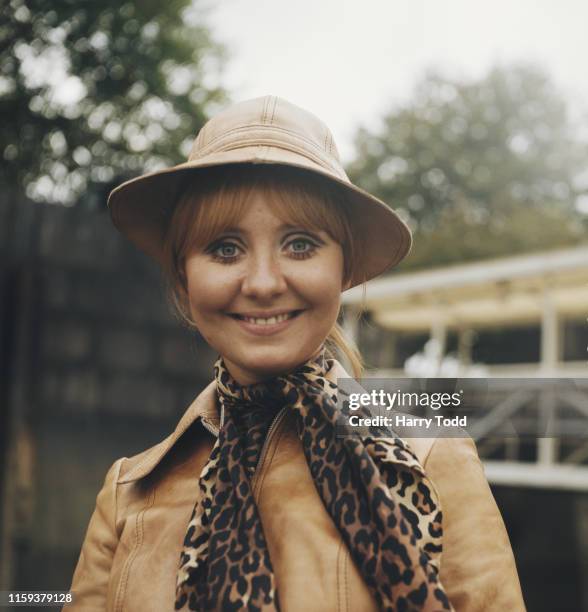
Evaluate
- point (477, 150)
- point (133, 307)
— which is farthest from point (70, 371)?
point (477, 150)

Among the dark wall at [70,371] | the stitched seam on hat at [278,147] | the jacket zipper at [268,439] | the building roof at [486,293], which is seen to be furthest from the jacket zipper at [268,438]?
the building roof at [486,293]

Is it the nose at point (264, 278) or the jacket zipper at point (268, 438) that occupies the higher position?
the nose at point (264, 278)

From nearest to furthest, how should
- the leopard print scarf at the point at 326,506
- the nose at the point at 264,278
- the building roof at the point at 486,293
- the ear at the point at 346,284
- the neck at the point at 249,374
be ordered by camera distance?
the leopard print scarf at the point at 326,506 < the nose at the point at 264,278 < the neck at the point at 249,374 < the ear at the point at 346,284 < the building roof at the point at 486,293

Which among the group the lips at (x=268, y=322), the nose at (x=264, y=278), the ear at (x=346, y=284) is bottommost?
the lips at (x=268, y=322)

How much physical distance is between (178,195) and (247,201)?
23 cm

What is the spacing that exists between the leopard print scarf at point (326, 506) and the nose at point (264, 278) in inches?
7.1

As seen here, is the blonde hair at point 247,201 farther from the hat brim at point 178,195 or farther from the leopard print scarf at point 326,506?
the leopard print scarf at point 326,506

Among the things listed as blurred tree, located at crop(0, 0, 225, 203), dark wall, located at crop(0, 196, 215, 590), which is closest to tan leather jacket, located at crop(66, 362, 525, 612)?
dark wall, located at crop(0, 196, 215, 590)

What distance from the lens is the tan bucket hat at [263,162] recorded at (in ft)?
4.75

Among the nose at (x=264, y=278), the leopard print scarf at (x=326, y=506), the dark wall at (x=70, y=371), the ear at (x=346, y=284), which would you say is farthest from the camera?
the dark wall at (x=70, y=371)

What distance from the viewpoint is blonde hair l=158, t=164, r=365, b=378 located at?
57.3 inches

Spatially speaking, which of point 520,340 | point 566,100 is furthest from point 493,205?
point 520,340

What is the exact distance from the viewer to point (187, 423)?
1648 mm

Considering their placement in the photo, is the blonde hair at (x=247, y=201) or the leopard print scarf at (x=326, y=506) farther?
the blonde hair at (x=247, y=201)
